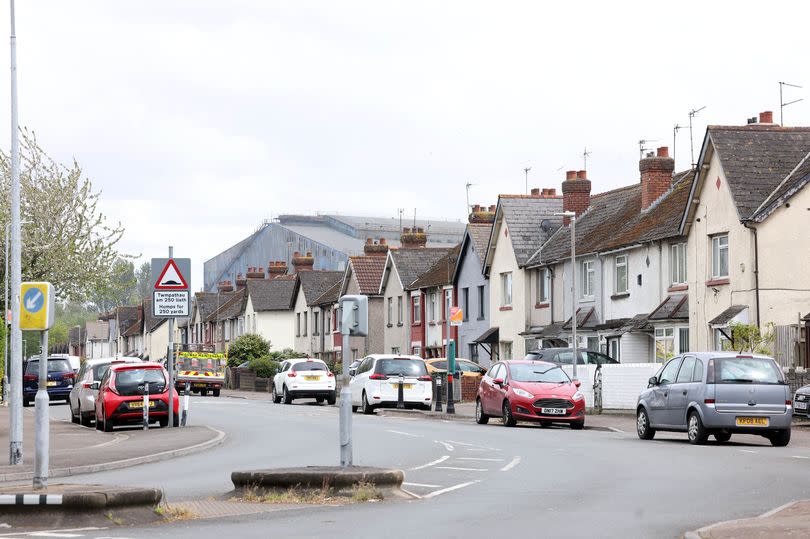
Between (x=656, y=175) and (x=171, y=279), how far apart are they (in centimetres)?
2423

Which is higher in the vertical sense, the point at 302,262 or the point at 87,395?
the point at 302,262

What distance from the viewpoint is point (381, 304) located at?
75.2 metres

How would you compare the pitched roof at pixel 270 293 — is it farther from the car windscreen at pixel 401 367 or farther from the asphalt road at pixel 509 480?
the asphalt road at pixel 509 480

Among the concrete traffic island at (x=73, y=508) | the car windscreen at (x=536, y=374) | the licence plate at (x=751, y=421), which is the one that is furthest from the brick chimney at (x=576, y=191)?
the concrete traffic island at (x=73, y=508)

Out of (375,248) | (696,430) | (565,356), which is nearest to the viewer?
(696,430)

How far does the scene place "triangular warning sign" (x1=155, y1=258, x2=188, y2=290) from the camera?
28094 millimetres

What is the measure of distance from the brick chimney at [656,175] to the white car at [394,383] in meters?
12.4

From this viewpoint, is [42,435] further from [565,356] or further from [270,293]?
[270,293]

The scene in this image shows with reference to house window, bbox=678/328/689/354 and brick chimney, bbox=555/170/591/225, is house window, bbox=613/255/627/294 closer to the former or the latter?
house window, bbox=678/328/689/354

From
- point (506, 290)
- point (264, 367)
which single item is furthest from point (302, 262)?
point (506, 290)

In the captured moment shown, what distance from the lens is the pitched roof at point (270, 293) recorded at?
9406 centimetres

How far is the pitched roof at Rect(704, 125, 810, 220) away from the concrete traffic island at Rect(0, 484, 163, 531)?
92.1 ft

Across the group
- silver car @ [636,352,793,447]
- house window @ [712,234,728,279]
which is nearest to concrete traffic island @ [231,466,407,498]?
silver car @ [636,352,793,447]

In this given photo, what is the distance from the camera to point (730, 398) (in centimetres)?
2455
